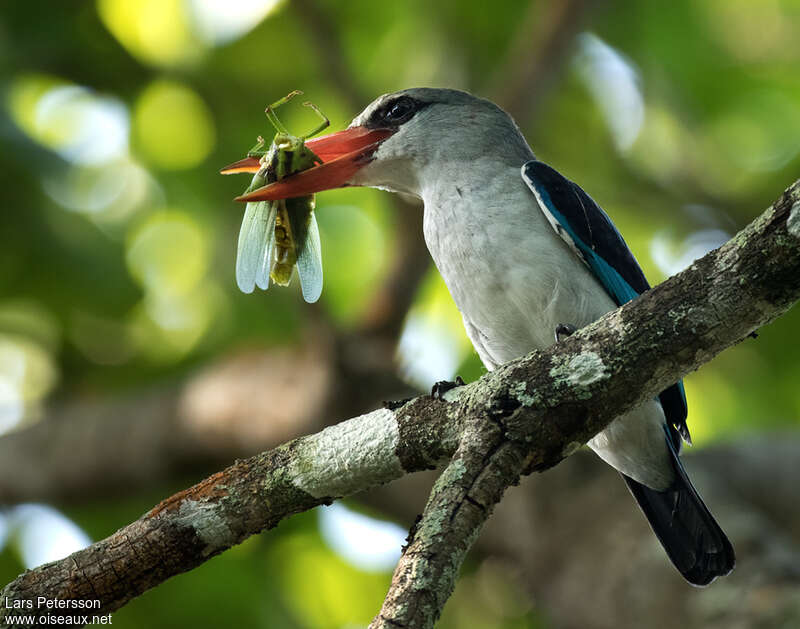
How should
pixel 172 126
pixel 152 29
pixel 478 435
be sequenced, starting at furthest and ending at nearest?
pixel 172 126, pixel 152 29, pixel 478 435

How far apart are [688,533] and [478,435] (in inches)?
64.7

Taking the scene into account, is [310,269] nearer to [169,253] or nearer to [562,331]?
[562,331]

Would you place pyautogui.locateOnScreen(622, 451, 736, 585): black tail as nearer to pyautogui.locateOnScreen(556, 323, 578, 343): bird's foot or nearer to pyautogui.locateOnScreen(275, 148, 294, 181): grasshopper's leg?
pyautogui.locateOnScreen(556, 323, 578, 343): bird's foot

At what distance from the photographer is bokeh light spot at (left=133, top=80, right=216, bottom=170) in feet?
25.2

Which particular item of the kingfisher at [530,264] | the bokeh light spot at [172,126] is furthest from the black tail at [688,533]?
the bokeh light spot at [172,126]

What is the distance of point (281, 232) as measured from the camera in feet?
12.3

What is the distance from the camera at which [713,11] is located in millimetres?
7562

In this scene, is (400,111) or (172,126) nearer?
(400,111)

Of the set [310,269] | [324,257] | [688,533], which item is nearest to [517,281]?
[310,269]

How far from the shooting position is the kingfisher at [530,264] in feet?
11.6

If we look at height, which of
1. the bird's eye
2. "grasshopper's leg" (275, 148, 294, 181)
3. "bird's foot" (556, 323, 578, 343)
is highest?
the bird's eye

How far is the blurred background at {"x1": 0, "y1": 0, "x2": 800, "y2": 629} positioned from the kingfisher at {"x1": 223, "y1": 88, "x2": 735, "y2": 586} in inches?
66.4

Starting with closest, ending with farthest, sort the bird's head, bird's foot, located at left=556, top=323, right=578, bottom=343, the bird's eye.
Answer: bird's foot, located at left=556, top=323, right=578, bottom=343 → the bird's head → the bird's eye

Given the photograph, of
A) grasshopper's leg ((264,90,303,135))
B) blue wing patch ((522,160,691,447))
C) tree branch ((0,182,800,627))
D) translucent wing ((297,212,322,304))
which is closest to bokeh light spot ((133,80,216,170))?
grasshopper's leg ((264,90,303,135))
